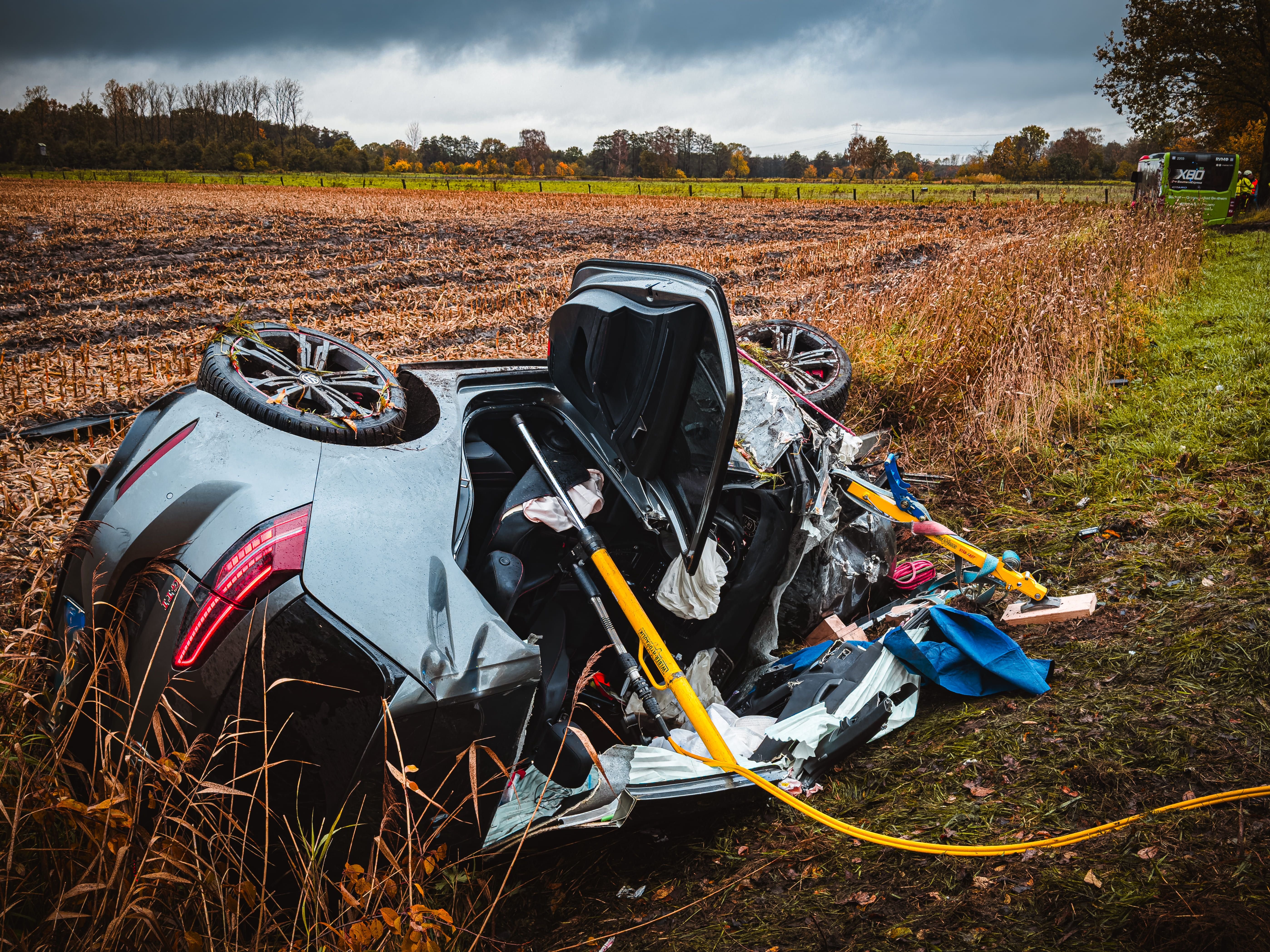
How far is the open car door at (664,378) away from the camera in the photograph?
214cm

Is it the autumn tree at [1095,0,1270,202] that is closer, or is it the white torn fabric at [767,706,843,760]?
the white torn fabric at [767,706,843,760]

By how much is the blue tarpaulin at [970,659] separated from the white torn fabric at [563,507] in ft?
4.29

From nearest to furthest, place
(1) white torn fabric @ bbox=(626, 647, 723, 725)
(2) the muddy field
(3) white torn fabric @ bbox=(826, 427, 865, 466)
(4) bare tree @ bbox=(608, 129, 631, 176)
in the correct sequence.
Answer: (1) white torn fabric @ bbox=(626, 647, 723, 725)
(3) white torn fabric @ bbox=(826, 427, 865, 466)
(2) the muddy field
(4) bare tree @ bbox=(608, 129, 631, 176)

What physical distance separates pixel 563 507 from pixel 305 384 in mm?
1145

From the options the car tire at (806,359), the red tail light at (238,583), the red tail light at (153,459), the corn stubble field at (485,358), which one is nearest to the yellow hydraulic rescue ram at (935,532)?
the corn stubble field at (485,358)

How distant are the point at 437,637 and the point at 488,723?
0.82 feet

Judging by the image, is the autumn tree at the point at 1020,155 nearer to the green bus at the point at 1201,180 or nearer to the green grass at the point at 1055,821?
the green bus at the point at 1201,180

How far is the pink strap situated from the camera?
3223 mm

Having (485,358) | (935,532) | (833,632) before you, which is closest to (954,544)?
(935,532)

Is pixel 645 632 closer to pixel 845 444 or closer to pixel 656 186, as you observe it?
pixel 845 444

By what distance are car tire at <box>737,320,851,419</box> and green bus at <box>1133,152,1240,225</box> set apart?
20426 mm

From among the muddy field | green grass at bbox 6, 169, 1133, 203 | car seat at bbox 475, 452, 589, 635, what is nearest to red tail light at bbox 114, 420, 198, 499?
car seat at bbox 475, 452, 589, 635

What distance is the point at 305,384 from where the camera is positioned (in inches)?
107

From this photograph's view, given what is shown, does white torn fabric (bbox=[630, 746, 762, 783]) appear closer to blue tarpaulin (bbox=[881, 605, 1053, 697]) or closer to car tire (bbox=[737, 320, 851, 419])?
blue tarpaulin (bbox=[881, 605, 1053, 697])
